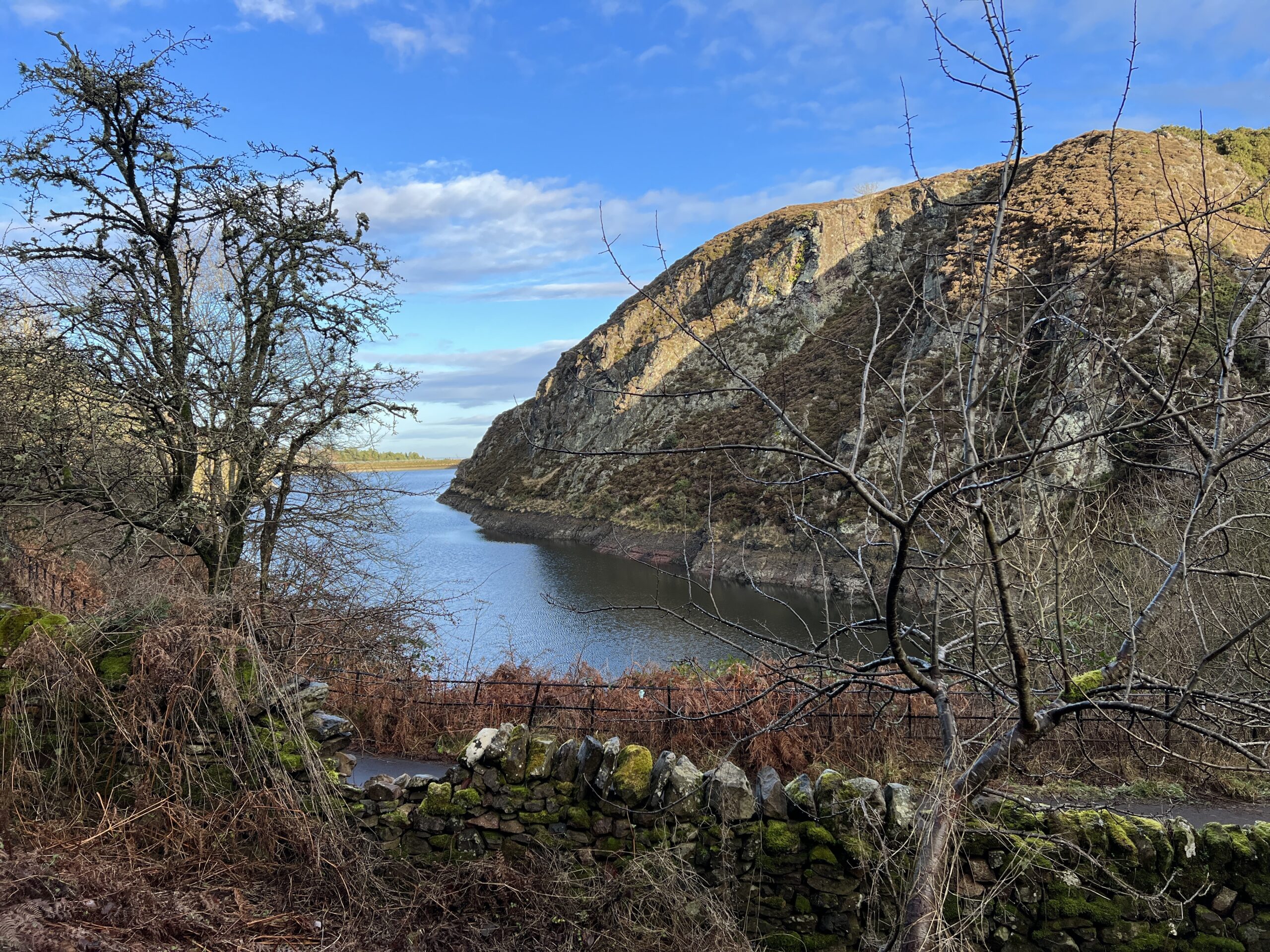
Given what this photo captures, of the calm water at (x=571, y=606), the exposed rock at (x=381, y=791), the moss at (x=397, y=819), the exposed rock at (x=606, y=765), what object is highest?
the exposed rock at (x=606, y=765)

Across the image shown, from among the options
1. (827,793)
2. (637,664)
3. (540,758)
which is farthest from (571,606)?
(637,664)

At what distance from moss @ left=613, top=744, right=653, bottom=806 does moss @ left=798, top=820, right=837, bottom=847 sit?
3.29ft

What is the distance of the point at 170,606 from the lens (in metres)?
5.81

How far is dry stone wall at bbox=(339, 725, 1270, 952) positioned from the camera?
14.9ft

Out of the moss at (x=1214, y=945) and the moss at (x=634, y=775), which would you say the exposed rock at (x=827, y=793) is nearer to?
the moss at (x=634, y=775)

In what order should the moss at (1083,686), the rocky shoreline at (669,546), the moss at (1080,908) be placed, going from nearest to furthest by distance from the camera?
the moss at (1083,686)
the moss at (1080,908)
the rocky shoreline at (669,546)

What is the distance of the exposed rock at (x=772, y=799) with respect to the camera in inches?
191

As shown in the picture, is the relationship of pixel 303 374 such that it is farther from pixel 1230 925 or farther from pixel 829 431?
pixel 829 431

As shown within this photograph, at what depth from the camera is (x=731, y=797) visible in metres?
4.84

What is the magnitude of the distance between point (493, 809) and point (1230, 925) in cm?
470

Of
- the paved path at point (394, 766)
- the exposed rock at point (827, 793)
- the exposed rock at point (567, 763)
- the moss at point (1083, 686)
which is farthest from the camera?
the paved path at point (394, 766)

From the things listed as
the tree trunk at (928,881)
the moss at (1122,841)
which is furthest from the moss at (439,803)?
the moss at (1122,841)

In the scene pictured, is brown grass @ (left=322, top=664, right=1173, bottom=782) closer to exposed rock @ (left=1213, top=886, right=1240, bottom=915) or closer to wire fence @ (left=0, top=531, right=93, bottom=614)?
exposed rock @ (left=1213, top=886, right=1240, bottom=915)

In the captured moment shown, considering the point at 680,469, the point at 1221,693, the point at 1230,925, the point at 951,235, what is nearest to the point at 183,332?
the point at 951,235
